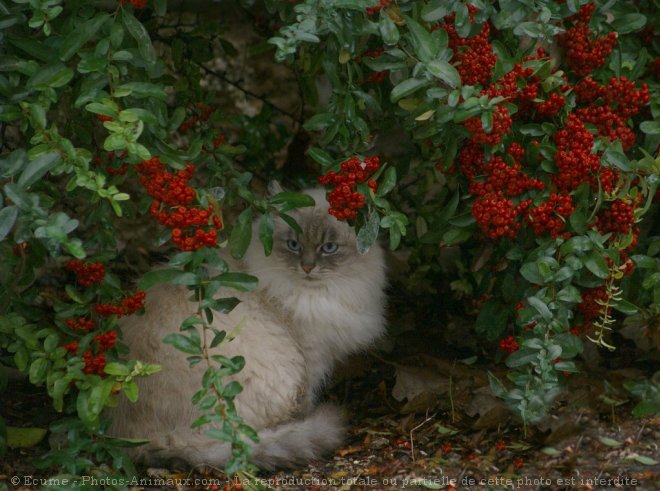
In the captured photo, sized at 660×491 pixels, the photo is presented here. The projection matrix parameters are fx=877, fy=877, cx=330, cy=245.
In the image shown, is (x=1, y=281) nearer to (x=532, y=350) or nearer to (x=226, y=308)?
(x=226, y=308)

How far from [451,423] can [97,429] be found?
56.2 inches

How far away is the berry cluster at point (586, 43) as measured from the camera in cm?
302

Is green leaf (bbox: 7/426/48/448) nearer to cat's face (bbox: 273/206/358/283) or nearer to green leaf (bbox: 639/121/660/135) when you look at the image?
cat's face (bbox: 273/206/358/283)

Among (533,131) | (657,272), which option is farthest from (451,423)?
(533,131)

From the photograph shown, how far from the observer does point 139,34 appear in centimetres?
258

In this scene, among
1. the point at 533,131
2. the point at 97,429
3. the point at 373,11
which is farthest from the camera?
the point at 533,131

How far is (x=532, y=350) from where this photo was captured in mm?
2924

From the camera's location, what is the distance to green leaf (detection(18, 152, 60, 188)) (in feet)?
7.82

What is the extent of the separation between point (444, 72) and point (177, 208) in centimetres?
87

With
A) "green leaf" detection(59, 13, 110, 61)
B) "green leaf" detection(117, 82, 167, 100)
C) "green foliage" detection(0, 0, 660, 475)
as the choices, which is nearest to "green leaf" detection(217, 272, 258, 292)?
"green foliage" detection(0, 0, 660, 475)

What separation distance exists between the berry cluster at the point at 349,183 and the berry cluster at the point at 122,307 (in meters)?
0.69

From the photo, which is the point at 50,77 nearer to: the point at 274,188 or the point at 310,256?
the point at 274,188

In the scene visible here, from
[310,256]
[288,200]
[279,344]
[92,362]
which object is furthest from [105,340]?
[310,256]

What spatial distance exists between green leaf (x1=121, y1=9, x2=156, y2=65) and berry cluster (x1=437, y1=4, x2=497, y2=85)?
90cm
